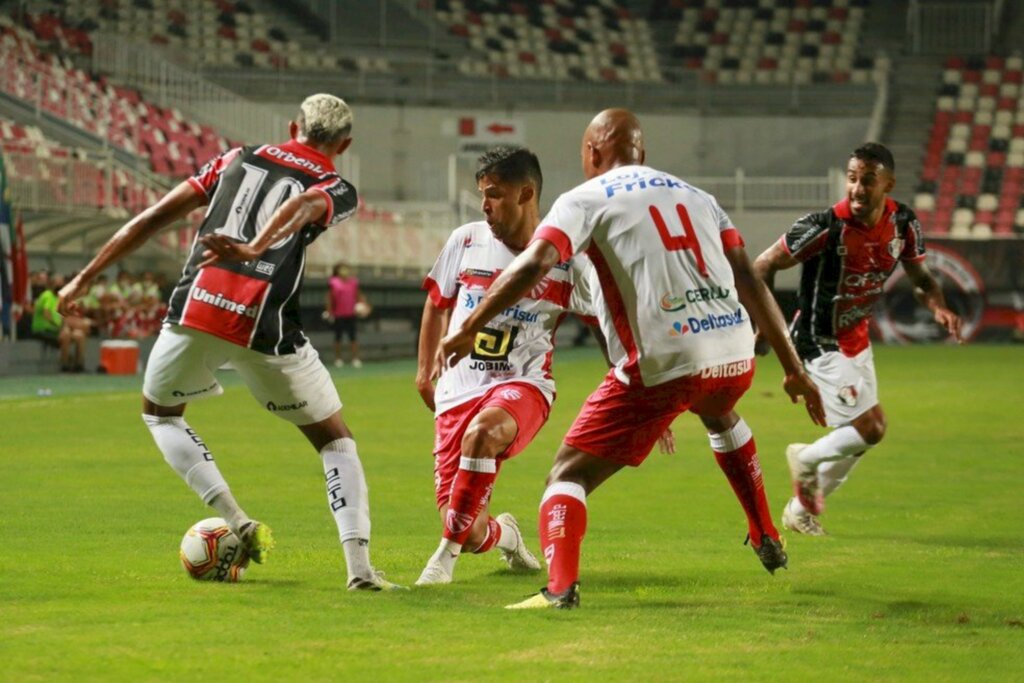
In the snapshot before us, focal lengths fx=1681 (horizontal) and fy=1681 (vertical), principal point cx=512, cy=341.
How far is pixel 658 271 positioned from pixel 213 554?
2.46 m

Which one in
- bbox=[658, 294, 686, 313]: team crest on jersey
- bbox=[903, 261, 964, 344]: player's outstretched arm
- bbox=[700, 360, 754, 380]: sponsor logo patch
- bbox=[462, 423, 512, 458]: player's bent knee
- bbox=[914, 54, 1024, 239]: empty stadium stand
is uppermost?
bbox=[658, 294, 686, 313]: team crest on jersey

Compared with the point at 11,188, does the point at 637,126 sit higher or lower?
higher

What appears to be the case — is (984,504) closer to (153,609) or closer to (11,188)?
(153,609)

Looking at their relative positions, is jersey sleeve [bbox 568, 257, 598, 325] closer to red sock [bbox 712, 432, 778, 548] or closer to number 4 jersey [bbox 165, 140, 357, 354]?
red sock [bbox 712, 432, 778, 548]

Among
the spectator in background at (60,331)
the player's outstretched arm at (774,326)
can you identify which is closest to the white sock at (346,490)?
the player's outstretched arm at (774,326)

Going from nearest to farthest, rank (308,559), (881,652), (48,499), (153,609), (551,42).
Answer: (881,652) → (153,609) → (308,559) → (48,499) → (551,42)

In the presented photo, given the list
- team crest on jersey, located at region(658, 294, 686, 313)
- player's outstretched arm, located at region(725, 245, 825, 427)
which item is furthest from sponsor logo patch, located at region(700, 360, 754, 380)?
team crest on jersey, located at region(658, 294, 686, 313)

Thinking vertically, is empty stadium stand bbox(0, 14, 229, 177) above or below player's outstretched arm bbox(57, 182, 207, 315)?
below

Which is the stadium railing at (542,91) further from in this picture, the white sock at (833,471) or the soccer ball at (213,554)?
the soccer ball at (213,554)

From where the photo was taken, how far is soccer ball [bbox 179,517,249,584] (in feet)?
25.0

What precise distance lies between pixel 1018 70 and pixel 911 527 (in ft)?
126

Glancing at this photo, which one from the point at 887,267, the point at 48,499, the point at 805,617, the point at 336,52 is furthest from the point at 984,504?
the point at 336,52

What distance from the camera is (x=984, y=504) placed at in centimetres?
1145

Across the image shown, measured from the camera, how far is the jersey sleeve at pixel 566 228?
647 centimetres
